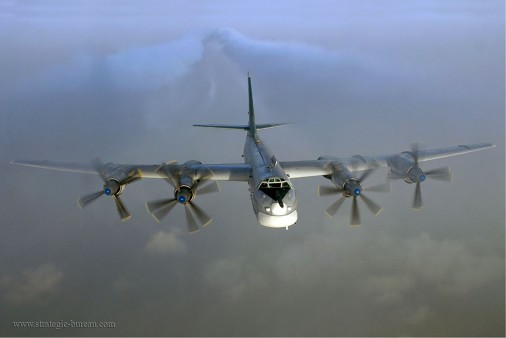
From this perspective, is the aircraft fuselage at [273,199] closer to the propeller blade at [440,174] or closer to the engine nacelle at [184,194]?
the engine nacelle at [184,194]

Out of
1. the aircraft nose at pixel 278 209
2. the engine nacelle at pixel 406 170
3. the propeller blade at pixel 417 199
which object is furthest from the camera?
the engine nacelle at pixel 406 170

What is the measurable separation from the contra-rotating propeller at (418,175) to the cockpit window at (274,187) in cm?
912

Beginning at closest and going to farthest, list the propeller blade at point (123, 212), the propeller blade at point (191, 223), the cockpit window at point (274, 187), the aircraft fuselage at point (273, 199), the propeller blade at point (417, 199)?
the aircraft fuselage at point (273, 199), the cockpit window at point (274, 187), the propeller blade at point (191, 223), the propeller blade at point (123, 212), the propeller blade at point (417, 199)

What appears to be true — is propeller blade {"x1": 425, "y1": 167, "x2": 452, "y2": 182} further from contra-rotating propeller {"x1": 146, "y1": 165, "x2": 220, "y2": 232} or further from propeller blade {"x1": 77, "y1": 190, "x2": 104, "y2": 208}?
propeller blade {"x1": 77, "y1": 190, "x2": 104, "y2": 208}

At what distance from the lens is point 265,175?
68.8ft

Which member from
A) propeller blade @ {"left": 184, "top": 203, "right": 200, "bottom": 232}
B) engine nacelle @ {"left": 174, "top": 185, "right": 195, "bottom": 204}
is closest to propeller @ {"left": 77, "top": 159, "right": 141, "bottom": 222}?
engine nacelle @ {"left": 174, "top": 185, "right": 195, "bottom": 204}

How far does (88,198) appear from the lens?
22.7 metres

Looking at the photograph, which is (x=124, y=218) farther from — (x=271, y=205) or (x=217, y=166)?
(x=271, y=205)

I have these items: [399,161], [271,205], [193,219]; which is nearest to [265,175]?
[271,205]

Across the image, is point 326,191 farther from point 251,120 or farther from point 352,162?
point 251,120

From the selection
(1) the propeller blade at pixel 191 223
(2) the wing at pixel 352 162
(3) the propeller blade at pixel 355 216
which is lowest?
(1) the propeller blade at pixel 191 223

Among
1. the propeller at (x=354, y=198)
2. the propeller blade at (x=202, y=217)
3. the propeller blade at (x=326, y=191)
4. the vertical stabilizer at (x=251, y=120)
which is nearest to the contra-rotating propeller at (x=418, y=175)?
the propeller at (x=354, y=198)

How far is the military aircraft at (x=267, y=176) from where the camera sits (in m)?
20.2

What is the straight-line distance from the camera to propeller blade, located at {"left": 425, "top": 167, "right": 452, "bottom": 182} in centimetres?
2412
